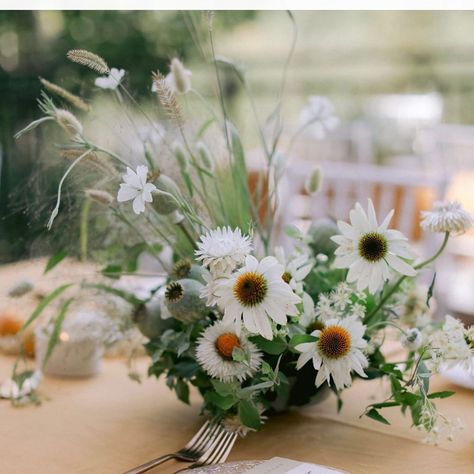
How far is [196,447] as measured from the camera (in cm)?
86

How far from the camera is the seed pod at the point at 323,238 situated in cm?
100

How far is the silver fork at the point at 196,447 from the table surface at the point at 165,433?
0.01 m

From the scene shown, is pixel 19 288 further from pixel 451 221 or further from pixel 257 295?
pixel 451 221

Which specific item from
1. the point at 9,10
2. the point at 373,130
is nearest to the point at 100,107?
the point at 9,10

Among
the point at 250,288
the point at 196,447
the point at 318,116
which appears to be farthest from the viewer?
the point at 318,116

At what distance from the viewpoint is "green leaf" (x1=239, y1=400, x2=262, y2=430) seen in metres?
0.85

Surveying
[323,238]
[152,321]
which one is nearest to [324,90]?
[323,238]

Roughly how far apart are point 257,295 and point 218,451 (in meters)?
0.20

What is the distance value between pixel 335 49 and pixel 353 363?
222 inches

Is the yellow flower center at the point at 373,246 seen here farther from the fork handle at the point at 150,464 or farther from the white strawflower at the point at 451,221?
the fork handle at the point at 150,464

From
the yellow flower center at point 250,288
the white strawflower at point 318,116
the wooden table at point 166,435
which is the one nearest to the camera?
the yellow flower center at point 250,288

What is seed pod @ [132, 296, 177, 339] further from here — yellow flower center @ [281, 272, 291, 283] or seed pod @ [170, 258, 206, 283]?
yellow flower center @ [281, 272, 291, 283]

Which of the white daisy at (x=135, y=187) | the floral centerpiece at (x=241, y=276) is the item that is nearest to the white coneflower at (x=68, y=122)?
the floral centerpiece at (x=241, y=276)

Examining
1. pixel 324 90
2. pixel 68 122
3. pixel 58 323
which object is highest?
pixel 324 90
